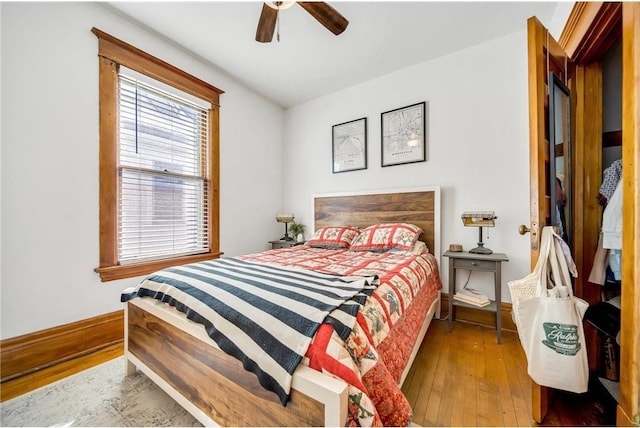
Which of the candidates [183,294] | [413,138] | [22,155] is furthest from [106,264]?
[413,138]

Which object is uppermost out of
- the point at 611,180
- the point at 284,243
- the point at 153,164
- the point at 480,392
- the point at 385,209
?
the point at 153,164

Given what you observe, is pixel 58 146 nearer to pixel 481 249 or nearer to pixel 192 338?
pixel 192 338

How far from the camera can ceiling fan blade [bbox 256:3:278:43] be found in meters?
1.66

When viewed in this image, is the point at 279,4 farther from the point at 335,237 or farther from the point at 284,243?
the point at 284,243

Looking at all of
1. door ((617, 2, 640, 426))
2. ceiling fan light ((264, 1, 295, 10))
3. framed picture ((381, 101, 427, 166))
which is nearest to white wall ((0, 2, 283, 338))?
→ ceiling fan light ((264, 1, 295, 10))

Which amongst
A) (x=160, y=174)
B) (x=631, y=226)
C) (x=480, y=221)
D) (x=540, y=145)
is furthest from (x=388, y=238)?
(x=160, y=174)

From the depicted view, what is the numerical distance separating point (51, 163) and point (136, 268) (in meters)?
1.02

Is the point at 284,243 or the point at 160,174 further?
the point at 284,243

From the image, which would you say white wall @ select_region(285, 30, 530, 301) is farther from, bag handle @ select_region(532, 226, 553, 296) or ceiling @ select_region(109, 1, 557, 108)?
bag handle @ select_region(532, 226, 553, 296)

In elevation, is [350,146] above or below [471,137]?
above

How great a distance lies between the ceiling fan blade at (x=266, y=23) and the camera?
1.66m

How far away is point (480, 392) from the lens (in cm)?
144

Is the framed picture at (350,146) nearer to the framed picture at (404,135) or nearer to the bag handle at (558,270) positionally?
the framed picture at (404,135)

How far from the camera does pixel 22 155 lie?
5.58 feet
